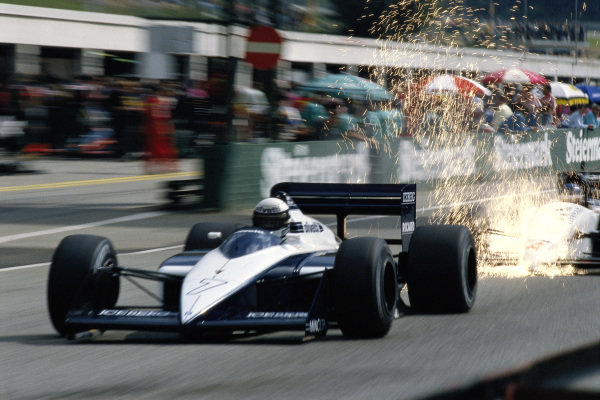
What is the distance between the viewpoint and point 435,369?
21.0 feet

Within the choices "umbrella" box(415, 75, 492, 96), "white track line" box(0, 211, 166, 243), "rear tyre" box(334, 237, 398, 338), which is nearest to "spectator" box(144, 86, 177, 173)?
"white track line" box(0, 211, 166, 243)

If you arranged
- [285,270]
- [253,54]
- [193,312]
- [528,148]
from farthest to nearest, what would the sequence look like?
[528,148] < [253,54] < [285,270] < [193,312]

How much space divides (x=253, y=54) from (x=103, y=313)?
33.7 feet

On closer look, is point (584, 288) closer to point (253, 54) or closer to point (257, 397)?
point (257, 397)

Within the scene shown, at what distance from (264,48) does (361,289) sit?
10458 millimetres

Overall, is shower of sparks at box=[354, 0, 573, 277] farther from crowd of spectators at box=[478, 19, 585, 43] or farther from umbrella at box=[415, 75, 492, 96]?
umbrella at box=[415, 75, 492, 96]

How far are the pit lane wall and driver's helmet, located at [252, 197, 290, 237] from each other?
A: 6.54 metres

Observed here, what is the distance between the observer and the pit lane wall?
1711cm

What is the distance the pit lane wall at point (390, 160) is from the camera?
17.1 m

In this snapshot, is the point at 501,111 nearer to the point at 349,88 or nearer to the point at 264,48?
the point at 349,88

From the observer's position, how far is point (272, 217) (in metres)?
7.86

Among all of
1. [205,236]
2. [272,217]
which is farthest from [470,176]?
[272,217]

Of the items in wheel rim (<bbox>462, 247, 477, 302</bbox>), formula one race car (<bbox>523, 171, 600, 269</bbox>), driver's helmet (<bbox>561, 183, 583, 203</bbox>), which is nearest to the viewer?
wheel rim (<bbox>462, 247, 477, 302</bbox>)

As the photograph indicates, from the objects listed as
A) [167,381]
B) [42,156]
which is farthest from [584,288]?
[42,156]
